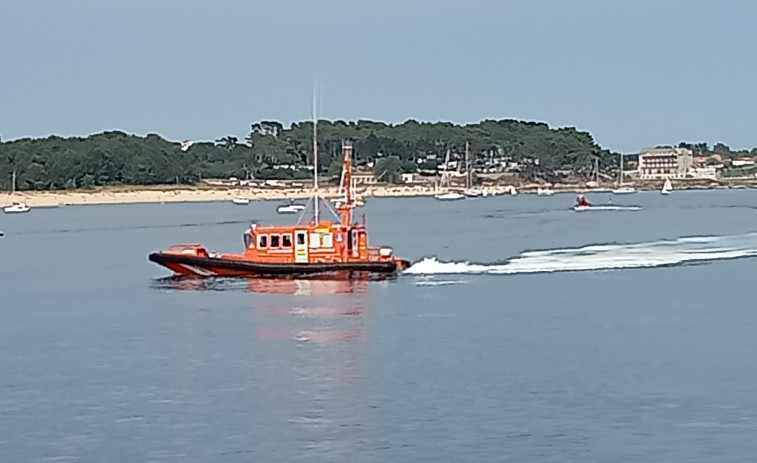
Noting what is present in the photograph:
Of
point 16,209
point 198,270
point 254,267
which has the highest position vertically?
point 254,267

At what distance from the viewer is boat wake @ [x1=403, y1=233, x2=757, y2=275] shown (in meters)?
61.6

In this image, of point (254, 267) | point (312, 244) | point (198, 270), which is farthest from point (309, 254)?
point (198, 270)

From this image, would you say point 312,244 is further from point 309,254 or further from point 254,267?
point 254,267

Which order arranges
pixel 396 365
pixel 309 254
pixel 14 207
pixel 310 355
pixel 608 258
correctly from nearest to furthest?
pixel 396 365 < pixel 310 355 < pixel 309 254 < pixel 608 258 < pixel 14 207

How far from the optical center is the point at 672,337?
3969 cm

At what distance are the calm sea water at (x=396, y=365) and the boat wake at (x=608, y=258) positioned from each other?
32 cm

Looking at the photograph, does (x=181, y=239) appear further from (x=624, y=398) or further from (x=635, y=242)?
(x=624, y=398)

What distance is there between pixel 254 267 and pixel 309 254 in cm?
213

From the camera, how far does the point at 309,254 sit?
5428 cm

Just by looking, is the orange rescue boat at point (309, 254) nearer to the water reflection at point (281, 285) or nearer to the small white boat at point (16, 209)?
the water reflection at point (281, 285)

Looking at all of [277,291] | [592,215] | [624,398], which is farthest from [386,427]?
[592,215]

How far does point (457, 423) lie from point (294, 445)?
345cm

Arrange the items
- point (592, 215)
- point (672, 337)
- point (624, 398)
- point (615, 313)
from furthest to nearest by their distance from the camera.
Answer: point (592, 215), point (615, 313), point (672, 337), point (624, 398)

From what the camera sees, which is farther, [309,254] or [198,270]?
[198,270]
